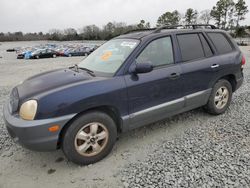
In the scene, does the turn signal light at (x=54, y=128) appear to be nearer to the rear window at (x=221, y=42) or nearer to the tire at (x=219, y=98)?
the tire at (x=219, y=98)

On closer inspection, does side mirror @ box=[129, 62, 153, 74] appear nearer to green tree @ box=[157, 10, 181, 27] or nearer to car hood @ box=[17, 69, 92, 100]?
car hood @ box=[17, 69, 92, 100]

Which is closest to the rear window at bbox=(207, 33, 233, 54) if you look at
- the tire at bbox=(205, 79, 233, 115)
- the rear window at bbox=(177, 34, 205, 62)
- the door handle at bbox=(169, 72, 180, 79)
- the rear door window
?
the rear window at bbox=(177, 34, 205, 62)

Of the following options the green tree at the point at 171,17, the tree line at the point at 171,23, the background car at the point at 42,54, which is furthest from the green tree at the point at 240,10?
the background car at the point at 42,54

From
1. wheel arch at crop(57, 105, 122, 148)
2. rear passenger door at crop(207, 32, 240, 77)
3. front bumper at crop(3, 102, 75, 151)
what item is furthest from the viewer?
rear passenger door at crop(207, 32, 240, 77)

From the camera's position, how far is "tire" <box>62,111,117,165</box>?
7.74 feet

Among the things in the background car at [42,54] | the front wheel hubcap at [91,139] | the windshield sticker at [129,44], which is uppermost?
the background car at [42,54]

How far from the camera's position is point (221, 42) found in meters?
3.76

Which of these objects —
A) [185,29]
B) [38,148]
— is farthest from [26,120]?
[185,29]

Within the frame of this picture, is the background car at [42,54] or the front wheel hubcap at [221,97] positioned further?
the background car at [42,54]

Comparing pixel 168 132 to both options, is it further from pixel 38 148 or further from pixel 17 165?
pixel 17 165

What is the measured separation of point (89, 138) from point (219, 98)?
2.70 meters

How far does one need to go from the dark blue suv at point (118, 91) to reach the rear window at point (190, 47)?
0.7 inches

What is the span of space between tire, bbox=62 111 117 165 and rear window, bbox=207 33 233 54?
8.22 ft

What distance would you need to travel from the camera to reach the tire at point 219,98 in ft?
12.1
